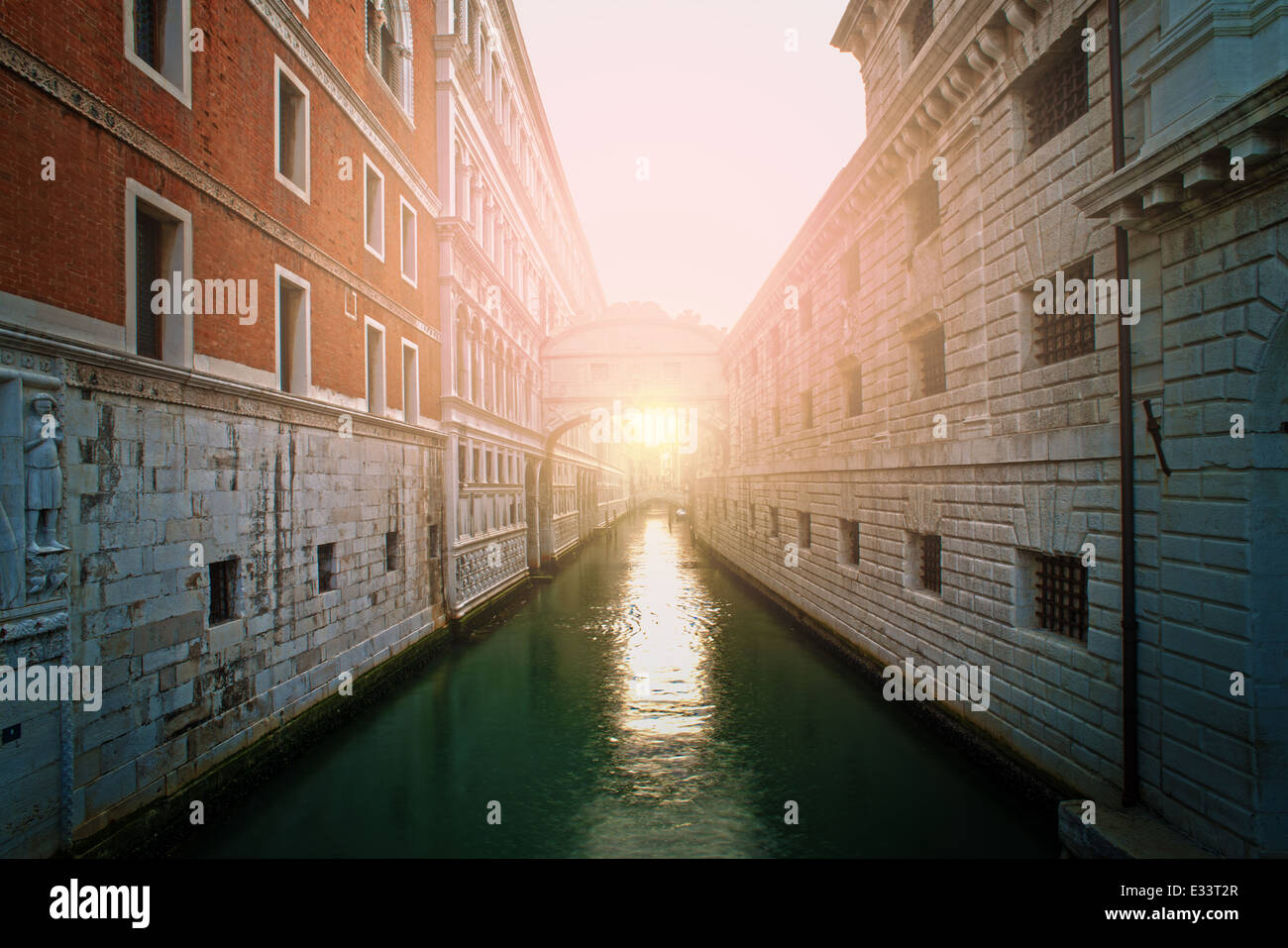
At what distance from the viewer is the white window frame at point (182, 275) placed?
6.52m

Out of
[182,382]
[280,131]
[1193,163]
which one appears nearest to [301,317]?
[280,131]

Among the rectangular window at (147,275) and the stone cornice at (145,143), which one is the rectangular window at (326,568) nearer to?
the rectangular window at (147,275)

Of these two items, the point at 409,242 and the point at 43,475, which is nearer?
the point at 43,475

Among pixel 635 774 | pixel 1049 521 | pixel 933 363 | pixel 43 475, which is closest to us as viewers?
pixel 43 475

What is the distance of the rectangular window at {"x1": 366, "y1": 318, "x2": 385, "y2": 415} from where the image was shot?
12.8m

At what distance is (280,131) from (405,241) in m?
4.87

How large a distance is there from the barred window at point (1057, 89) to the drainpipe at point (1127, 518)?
111 centimetres

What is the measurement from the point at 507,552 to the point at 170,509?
1555 cm

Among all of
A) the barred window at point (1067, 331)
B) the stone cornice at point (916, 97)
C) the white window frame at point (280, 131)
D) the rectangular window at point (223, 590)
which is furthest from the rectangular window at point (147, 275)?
the stone cornice at point (916, 97)

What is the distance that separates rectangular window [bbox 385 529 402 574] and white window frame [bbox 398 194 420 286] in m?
5.34

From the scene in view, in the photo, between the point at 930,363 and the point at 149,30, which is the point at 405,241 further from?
the point at 930,363

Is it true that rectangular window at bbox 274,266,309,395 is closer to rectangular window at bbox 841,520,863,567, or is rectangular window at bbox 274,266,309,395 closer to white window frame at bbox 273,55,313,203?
white window frame at bbox 273,55,313,203

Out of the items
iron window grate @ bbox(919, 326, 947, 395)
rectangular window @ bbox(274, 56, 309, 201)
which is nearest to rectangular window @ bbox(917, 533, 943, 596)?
iron window grate @ bbox(919, 326, 947, 395)

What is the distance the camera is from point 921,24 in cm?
1110
